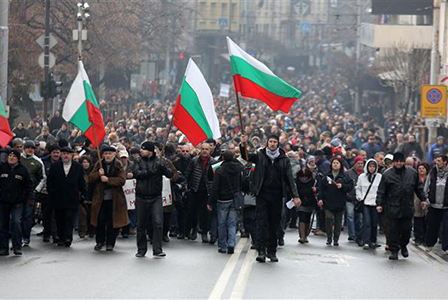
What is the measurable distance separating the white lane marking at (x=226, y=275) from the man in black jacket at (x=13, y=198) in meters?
3.06

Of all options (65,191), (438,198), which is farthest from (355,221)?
(65,191)

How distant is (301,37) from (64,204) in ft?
508

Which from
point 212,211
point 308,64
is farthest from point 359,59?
point 308,64

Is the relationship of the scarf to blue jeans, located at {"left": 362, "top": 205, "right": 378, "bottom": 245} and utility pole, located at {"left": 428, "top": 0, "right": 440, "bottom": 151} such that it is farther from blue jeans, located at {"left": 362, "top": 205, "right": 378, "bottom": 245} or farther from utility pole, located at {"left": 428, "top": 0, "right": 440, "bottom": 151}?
utility pole, located at {"left": 428, "top": 0, "right": 440, "bottom": 151}

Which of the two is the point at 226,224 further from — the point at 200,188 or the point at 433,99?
the point at 433,99

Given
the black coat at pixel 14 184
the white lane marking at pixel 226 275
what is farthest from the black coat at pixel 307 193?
the black coat at pixel 14 184

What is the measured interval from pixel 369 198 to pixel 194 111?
3.97m

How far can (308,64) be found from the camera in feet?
546

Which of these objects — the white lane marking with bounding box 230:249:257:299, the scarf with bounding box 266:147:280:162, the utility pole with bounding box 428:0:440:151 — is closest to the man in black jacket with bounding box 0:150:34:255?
the white lane marking with bounding box 230:249:257:299

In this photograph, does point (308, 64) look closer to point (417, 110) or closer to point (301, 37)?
point (301, 37)

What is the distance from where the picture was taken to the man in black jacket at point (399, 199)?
56.0 ft

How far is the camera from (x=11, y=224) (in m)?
15.9

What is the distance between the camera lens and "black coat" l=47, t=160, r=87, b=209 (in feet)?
55.6

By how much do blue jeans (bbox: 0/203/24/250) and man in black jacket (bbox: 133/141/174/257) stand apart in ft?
5.56
